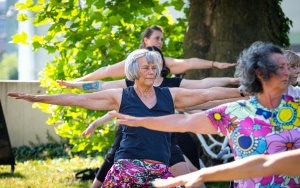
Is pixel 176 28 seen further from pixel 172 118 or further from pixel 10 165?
pixel 172 118

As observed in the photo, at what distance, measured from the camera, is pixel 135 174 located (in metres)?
6.20

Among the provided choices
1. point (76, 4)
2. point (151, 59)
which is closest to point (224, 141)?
point (76, 4)

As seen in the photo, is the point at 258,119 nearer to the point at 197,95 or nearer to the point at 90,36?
the point at 197,95

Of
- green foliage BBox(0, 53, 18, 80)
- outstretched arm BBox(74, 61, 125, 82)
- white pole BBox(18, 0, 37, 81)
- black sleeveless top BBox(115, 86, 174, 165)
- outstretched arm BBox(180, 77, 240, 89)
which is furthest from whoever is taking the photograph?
green foliage BBox(0, 53, 18, 80)

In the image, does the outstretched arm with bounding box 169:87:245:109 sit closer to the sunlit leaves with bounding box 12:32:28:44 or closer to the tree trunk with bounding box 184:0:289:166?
the tree trunk with bounding box 184:0:289:166

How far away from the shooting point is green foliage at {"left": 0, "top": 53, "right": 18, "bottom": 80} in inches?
846

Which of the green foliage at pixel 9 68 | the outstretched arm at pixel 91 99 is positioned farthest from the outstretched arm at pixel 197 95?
the green foliage at pixel 9 68

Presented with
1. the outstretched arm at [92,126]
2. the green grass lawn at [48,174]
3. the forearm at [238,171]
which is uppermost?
the forearm at [238,171]

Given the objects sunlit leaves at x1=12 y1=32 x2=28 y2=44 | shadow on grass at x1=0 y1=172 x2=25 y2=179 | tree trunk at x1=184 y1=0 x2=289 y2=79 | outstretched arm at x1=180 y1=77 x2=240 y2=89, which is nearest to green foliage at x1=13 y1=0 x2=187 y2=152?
sunlit leaves at x1=12 y1=32 x2=28 y2=44

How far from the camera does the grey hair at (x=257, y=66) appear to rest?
16.5ft

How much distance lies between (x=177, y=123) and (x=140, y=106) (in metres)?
1.28

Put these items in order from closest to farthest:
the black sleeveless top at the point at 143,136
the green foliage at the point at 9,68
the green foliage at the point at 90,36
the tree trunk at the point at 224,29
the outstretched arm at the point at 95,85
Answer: the black sleeveless top at the point at 143,136
the outstretched arm at the point at 95,85
the green foliage at the point at 90,36
the tree trunk at the point at 224,29
the green foliage at the point at 9,68

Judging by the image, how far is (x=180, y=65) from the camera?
8984 mm

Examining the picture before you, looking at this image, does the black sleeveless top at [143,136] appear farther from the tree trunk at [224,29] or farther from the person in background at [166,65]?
the tree trunk at [224,29]
